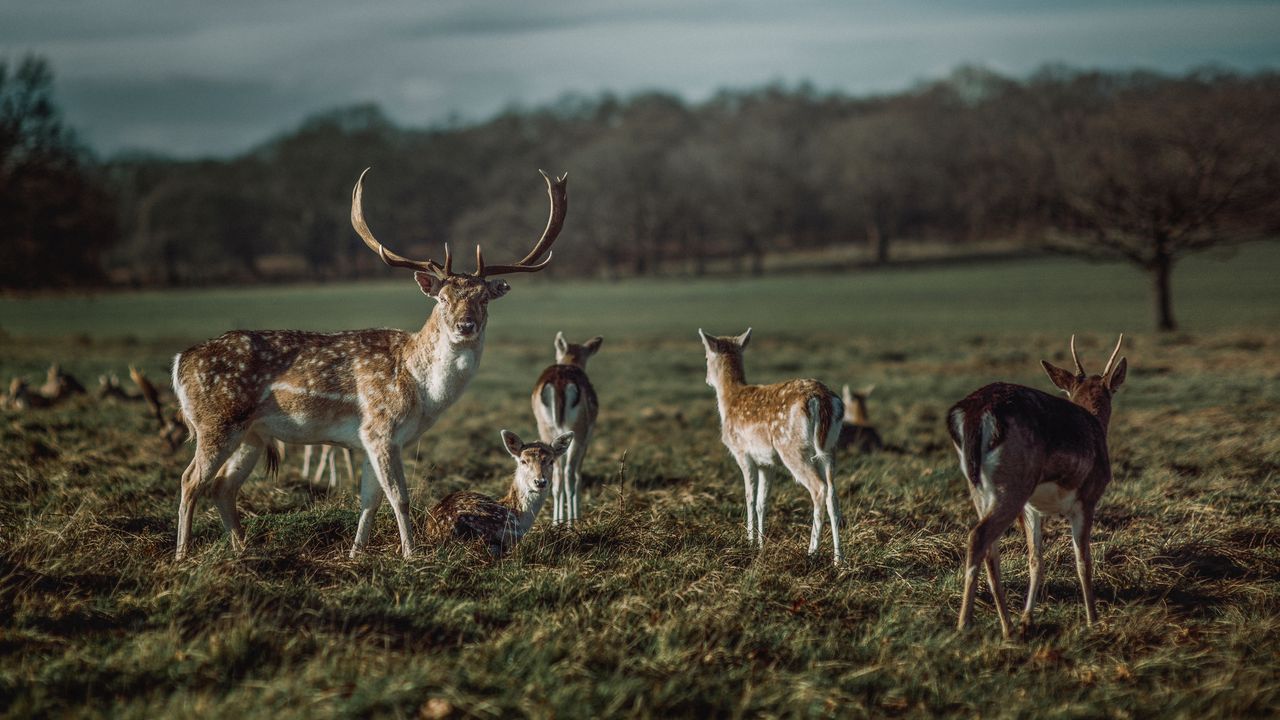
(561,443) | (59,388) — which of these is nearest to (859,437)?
(561,443)

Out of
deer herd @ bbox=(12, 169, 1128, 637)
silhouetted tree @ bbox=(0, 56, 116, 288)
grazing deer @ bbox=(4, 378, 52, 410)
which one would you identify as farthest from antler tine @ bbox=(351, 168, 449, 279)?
silhouetted tree @ bbox=(0, 56, 116, 288)

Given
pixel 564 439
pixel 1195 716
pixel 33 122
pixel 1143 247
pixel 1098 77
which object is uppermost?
pixel 1098 77

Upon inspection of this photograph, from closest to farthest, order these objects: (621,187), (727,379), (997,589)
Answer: (997,589)
(727,379)
(621,187)

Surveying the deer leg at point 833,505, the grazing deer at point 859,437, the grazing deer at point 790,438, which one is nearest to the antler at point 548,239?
the grazing deer at point 790,438

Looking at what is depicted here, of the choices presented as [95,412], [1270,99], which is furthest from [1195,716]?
[1270,99]

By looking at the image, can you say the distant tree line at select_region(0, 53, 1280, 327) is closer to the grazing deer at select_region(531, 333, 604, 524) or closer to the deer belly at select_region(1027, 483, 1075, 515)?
the grazing deer at select_region(531, 333, 604, 524)

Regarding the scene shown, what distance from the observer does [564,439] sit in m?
7.19

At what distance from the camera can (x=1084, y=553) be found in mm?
5645

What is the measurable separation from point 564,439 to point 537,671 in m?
2.82

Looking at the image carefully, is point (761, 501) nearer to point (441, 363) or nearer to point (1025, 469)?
point (1025, 469)

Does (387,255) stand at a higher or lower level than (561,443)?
higher

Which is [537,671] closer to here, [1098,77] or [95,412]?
[95,412]

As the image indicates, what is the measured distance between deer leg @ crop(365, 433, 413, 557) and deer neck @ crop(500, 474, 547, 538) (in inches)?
29.9

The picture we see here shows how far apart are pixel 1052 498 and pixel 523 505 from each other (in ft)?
11.8
